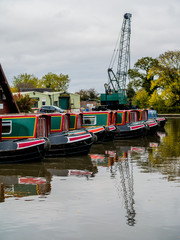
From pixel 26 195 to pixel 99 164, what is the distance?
6440mm

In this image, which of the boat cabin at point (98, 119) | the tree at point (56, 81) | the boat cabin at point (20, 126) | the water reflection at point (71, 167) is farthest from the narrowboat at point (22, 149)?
the tree at point (56, 81)

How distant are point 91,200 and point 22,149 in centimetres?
625

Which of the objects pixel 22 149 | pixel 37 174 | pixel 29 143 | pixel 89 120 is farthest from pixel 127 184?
pixel 89 120

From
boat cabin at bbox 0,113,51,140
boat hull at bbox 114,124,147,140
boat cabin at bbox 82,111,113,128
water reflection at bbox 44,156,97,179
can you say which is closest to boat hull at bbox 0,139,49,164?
water reflection at bbox 44,156,97,179

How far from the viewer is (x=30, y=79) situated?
133 metres

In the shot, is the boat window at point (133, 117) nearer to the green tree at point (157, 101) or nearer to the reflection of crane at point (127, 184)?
the reflection of crane at point (127, 184)

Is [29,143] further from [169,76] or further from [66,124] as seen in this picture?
[169,76]

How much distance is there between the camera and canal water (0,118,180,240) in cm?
852

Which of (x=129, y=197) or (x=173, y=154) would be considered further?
(x=173, y=154)

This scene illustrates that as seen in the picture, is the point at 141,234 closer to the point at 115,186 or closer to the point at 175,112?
the point at 115,186

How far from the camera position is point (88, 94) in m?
140

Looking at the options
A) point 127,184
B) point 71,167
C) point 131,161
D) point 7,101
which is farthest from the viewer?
point 7,101

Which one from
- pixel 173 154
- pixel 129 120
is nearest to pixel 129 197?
pixel 173 154

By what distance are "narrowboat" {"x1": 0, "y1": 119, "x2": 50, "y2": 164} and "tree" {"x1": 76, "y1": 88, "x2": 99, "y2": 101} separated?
118 metres
